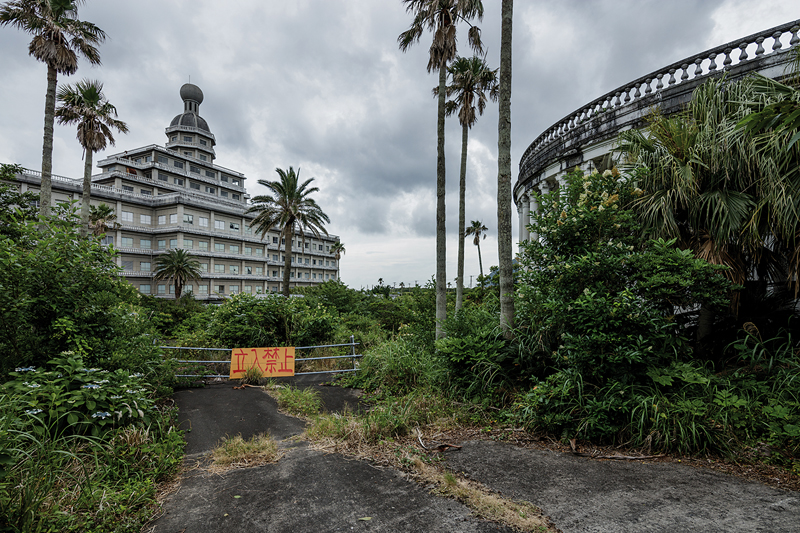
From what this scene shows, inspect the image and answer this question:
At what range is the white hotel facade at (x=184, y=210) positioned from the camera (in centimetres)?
4228

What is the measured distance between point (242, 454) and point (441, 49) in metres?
11.8

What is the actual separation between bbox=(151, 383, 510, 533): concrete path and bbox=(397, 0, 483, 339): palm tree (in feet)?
20.0

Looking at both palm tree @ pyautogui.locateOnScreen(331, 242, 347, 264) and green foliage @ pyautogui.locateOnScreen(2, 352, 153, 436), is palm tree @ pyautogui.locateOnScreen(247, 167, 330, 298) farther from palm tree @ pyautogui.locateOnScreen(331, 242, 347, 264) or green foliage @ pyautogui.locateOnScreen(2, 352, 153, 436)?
palm tree @ pyautogui.locateOnScreen(331, 242, 347, 264)

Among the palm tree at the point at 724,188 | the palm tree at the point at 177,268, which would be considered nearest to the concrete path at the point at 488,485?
the palm tree at the point at 724,188

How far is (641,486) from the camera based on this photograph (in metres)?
3.72

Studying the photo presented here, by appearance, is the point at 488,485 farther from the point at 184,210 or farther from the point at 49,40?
the point at 184,210

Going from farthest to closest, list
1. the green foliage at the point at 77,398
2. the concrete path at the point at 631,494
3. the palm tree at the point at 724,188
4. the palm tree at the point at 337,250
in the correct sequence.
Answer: the palm tree at the point at 337,250
the palm tree at the point at 724,188
the green foliage at the point at 77,398
the concrete path at the point at 631,494

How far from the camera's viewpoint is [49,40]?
16.1 m

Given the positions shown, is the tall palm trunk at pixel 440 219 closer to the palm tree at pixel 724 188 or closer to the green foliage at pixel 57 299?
the palm tree at pixel 724 188

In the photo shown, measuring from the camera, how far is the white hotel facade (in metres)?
42.3

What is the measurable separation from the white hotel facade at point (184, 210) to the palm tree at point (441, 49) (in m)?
26.0

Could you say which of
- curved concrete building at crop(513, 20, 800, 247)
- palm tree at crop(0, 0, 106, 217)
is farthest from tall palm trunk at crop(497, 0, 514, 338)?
palm tree at crop(0, 0, 106, 217)

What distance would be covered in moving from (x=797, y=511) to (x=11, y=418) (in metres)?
6.98

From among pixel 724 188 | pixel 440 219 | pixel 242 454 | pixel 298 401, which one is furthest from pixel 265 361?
pixel 724 188
